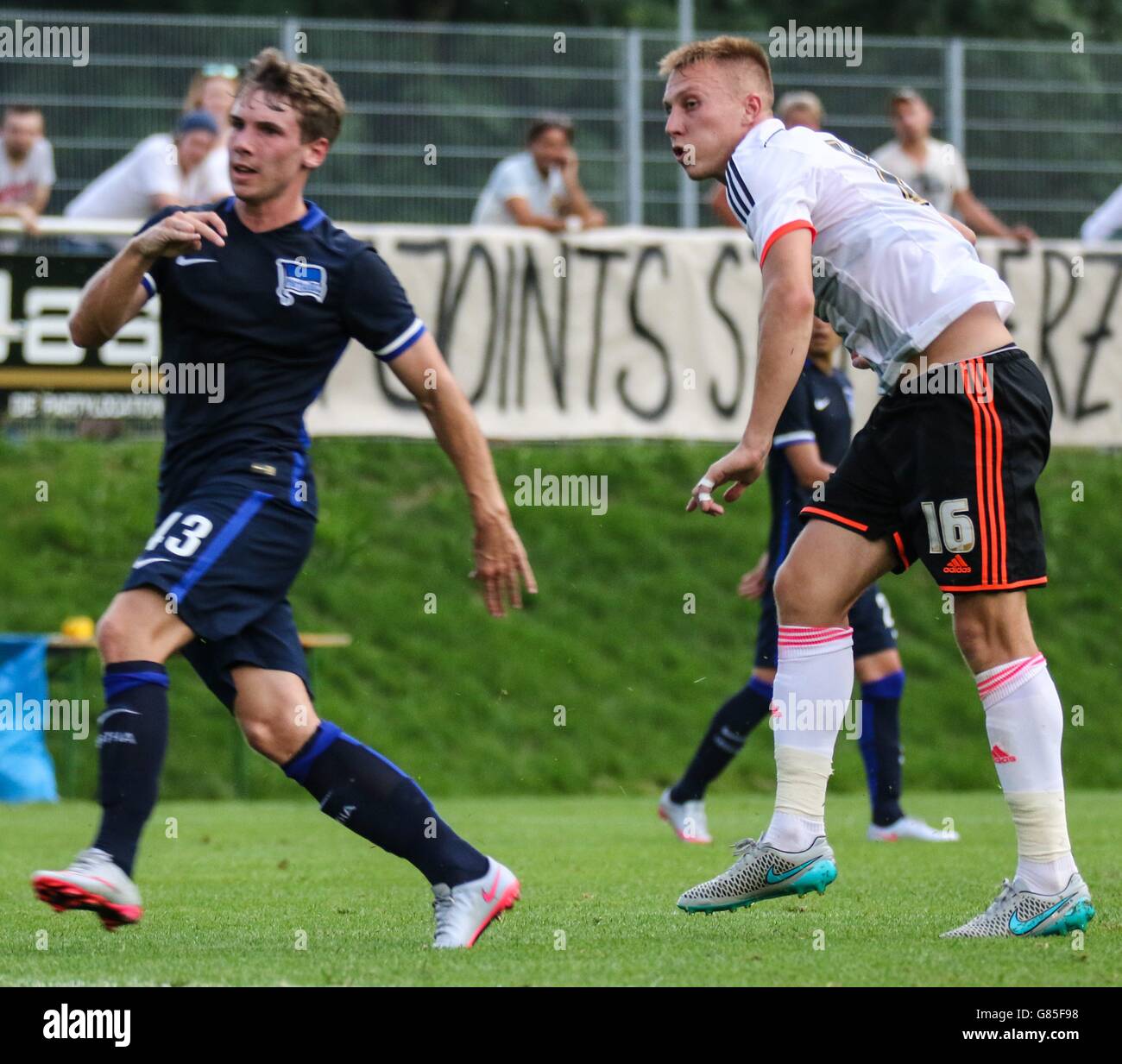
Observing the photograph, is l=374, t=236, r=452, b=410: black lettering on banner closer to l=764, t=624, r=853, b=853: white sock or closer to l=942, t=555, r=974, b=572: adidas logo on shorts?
l=764, t=624, r=853, b=853: white sock

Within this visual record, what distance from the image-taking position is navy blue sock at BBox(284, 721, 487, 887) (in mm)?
5359

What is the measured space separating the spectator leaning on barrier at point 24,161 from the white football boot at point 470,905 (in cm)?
1089

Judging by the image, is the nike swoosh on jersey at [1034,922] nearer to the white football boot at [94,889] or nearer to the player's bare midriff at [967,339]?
the player's bare midriff at [967,339]

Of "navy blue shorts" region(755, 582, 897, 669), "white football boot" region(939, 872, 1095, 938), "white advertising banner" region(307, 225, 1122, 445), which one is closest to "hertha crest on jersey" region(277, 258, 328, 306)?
"white football boot" region(939, 872, 1095, 938)

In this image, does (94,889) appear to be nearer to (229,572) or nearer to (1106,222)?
(229,572)

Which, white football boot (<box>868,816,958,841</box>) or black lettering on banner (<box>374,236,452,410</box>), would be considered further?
black lettering on banner (<box>374,236,452,410</box>)

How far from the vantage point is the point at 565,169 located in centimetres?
1566

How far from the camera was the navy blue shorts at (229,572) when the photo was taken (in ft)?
17.2

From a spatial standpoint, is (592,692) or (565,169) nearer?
(592,692)

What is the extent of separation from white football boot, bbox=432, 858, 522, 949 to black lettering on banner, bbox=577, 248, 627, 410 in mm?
10304

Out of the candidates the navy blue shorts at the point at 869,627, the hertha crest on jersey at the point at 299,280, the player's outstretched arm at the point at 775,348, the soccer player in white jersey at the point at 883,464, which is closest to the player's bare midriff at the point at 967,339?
the soccer player in white jersey at the point at 883,464
